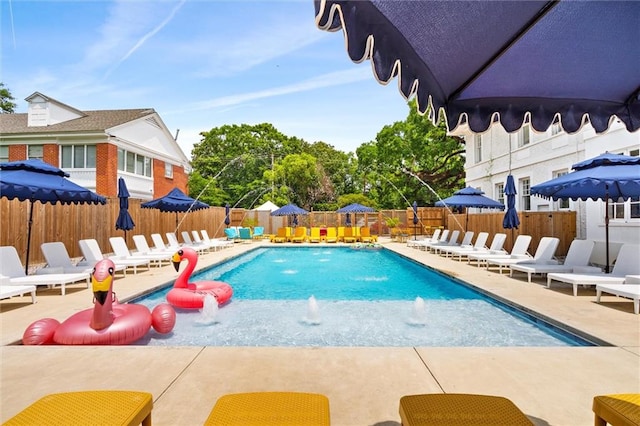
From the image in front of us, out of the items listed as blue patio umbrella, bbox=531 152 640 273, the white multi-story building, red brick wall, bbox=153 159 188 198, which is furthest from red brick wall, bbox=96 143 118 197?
blue patio umbrella, bbox=531 152 640 273

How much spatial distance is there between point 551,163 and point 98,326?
14.2 m

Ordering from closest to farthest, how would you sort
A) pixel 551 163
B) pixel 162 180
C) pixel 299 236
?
pixel 551 163 < pixel 299 236 < pixel 162 180

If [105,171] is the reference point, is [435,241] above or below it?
below

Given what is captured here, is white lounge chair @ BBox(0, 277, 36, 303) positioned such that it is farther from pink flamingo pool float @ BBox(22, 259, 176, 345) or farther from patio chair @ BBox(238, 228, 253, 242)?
patio chair @ BBox(238, 228, 253, 242)

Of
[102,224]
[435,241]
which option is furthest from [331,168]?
[102,224]

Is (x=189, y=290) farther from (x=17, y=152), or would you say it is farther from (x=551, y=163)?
(x=17, y=152)

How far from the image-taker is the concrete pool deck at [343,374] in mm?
3033

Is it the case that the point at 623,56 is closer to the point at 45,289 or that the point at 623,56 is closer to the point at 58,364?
the point at 58,364

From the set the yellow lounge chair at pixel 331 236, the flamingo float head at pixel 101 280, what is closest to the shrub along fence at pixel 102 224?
the yellow lounge chair at pixel 331 236

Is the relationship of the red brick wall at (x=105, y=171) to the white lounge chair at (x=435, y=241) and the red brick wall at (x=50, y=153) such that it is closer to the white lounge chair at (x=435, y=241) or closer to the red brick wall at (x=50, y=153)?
the red brick wall at (x=50, y=153)

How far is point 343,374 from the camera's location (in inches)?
144

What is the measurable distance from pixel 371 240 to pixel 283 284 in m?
12.1

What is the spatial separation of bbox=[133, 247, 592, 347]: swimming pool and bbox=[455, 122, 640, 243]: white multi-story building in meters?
4.87

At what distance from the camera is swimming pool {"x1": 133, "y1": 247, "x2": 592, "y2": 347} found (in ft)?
19.1
